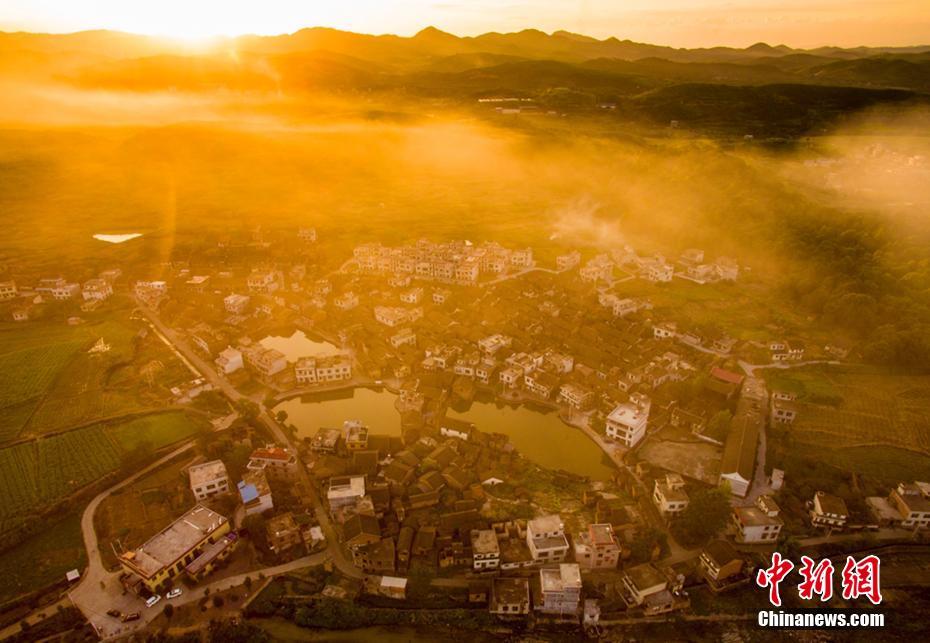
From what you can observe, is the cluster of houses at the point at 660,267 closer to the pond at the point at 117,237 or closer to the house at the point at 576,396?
the house at the point at 576,396

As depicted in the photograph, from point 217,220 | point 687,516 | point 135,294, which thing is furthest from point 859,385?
point 217,220

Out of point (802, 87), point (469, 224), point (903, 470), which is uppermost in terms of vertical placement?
point (802, 87)

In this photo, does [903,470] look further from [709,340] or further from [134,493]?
[134,493]

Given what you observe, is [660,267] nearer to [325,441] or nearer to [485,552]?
[325,441]

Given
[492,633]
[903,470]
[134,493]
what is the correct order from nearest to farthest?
[492,633] < [134,493] < [903,470]

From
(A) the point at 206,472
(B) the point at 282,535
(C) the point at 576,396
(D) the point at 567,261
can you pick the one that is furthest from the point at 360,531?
(D) the point at 567,261
